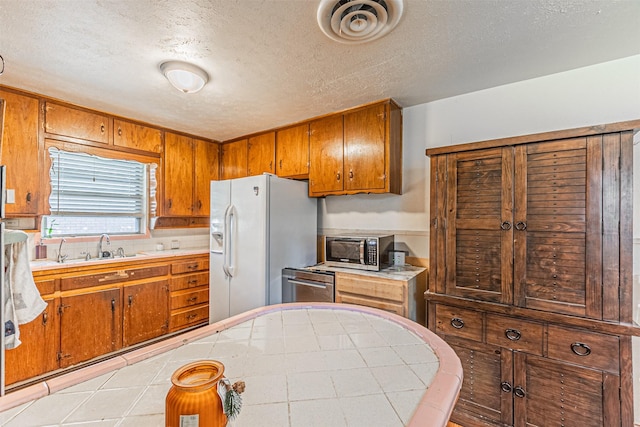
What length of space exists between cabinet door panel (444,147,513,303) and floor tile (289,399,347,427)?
5.03ft

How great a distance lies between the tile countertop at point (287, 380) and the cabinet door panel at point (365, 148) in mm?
1628

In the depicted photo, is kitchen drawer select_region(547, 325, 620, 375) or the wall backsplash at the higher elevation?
the wall backsplash

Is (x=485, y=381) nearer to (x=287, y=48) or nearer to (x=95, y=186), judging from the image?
(x=287, y=48)

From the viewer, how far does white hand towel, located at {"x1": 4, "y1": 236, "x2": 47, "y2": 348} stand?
1.51 m

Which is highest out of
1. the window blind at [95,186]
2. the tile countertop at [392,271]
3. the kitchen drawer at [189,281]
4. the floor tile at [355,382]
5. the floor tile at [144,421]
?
the window blind at [95,186]

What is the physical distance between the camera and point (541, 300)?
67.2 inches

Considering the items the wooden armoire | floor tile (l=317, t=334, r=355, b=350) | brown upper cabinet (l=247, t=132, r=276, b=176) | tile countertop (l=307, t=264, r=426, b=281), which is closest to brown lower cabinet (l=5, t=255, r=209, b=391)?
brown upper cabinet (l=247, t=132, r=276, b=176)

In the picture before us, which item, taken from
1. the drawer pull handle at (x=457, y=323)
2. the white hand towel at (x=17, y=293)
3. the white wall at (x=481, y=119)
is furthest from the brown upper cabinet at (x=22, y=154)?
the drawer pull handle at (x=457, y=323)

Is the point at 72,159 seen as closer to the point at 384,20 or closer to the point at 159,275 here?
the point at 159,275

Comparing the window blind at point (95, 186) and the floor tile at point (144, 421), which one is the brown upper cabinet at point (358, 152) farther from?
the floor tile at point (144, 421)

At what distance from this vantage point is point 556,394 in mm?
1640

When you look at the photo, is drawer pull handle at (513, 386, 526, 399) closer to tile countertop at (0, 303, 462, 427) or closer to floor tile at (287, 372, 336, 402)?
tile countertop at (0, 303, 462, 427)

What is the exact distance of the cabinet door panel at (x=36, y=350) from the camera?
220cm

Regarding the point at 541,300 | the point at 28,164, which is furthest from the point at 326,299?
the point at 28,164
